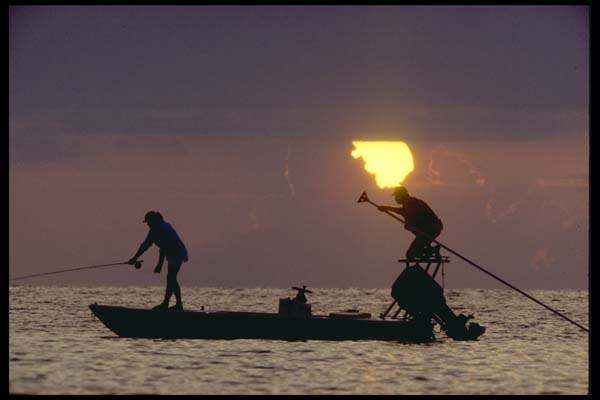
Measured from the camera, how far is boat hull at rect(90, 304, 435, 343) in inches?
1017

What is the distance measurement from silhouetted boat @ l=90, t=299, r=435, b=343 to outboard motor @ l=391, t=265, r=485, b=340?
35cm

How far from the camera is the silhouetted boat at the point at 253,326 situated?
25.8 m

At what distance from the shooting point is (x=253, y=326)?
26.1 metres

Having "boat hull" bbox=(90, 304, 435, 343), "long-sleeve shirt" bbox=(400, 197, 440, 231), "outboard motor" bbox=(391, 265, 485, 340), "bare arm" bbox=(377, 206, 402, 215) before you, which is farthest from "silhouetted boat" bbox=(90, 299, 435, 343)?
"bare arm" bbox=(377, 206, 402, 215)

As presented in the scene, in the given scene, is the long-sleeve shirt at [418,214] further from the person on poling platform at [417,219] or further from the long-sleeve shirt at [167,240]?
the long-sleeve shirt at [167,240]

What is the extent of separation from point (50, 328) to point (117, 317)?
38.5ft

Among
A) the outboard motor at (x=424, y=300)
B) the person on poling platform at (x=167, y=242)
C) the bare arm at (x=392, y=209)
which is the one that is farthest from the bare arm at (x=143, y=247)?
the outboard motor at (x=424, y=300)

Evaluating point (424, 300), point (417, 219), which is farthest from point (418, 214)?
point (424, 300)

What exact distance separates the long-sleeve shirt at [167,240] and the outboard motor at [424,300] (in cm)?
517

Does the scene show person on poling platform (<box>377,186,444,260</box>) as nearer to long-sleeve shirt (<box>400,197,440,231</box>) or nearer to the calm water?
long-sleeve shirt (<box>400,197,440,231</box>)

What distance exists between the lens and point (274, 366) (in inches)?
921

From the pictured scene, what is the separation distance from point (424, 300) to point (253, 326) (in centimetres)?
413
